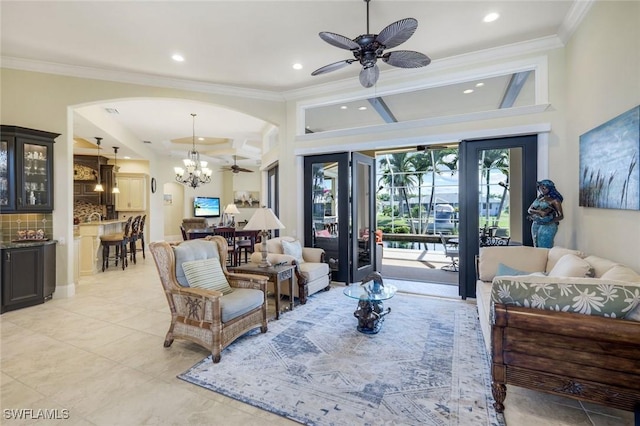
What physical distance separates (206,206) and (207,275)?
10.1 metres

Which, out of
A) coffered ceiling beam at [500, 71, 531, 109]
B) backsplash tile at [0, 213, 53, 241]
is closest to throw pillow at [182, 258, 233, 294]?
backsplash tile at [0, 213, 53, 241]

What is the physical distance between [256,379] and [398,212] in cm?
917

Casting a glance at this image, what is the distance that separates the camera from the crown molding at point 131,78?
4.30 metres

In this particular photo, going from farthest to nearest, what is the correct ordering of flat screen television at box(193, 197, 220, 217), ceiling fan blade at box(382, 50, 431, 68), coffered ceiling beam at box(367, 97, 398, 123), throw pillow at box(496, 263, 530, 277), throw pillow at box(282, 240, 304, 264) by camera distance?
flat screen television at box(193, 197, 220, 217)
coffered ceiling beam at box(367, 97, 398, 123)
throw pillow at box(282, 240, 304, 264)
throw pillow at box(496, 263, 530, 277)
ceiling fan blade at box(382, 50, 431, 68)

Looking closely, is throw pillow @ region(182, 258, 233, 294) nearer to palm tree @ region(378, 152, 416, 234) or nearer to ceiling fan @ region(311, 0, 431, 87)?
ceiling fan @ region(311, 0, 431, 87)

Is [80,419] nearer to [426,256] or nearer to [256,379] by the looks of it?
[256,379]

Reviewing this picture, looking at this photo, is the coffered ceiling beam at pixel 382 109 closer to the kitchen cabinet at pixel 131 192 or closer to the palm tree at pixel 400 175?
the palm tree at pixel 400 175

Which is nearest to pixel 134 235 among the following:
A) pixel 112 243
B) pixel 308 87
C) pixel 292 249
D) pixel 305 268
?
pixel 112 243

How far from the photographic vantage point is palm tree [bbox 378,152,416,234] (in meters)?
10.5

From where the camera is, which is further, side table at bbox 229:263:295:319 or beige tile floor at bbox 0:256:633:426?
side table at bbox 229:263:295:319

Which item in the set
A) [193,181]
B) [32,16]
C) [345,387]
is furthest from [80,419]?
[193,181]

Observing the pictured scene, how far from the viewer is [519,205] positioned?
4.18 meters

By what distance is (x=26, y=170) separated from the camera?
4.20 m

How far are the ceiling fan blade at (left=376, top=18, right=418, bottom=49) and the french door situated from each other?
258 cm
